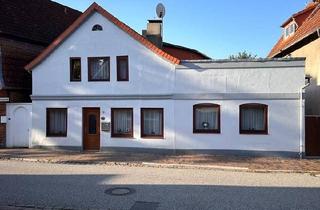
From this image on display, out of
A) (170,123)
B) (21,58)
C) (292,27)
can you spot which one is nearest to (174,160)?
(170,123)

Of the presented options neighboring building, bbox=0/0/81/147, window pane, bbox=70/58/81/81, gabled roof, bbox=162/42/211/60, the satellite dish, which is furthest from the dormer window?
neighboring building, bbox=0/0/81/147

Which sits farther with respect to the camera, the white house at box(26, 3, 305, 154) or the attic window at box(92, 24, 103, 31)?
the attic window at box(92, 24, 103, 31)

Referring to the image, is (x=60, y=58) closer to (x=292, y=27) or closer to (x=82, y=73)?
(x=82, y=73)

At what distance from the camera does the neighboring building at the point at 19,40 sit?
71.5ft

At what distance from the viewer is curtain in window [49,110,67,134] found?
20.8 m

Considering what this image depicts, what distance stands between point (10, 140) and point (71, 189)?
12.1 metres

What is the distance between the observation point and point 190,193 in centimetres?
1070

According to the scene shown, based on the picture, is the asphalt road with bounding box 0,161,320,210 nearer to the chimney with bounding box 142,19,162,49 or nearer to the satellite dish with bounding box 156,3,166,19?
the chimney with bounding box 142,19,162,49

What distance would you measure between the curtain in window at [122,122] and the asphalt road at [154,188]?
485 cm

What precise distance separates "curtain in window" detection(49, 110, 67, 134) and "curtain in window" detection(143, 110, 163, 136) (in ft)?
14.1

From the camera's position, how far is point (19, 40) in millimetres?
23188

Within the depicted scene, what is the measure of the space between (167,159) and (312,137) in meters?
6.68

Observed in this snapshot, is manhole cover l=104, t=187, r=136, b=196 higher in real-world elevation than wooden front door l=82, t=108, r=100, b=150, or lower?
lower

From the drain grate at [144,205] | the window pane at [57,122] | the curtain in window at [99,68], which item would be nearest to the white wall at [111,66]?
the curtain in window at [99,68]
